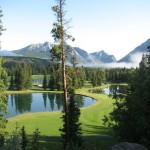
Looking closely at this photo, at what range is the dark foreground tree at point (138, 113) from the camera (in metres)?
24.1

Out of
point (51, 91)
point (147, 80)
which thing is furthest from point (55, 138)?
point (51, 91)

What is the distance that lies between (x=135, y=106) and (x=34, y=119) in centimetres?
5575

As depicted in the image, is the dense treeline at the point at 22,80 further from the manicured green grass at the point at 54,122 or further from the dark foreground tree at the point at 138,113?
the dark foreground tree at the point at 138,113

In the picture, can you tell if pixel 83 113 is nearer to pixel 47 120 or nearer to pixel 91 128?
pixel 47 120

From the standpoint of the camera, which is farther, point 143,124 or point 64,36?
point 64,36

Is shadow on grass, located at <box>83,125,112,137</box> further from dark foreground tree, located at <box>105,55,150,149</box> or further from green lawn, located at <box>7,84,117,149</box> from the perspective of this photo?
dark foreground tree, located at <box>105,55,150,149</box>

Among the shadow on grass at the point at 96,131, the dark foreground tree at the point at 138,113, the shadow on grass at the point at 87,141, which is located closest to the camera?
the dark foreground tree at the point at 138,113

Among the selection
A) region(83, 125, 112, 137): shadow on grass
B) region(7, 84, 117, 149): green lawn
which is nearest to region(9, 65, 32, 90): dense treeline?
region(7, 84, 117, 149): green lawn

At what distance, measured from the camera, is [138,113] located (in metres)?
24.9

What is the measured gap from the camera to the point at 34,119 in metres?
78.2

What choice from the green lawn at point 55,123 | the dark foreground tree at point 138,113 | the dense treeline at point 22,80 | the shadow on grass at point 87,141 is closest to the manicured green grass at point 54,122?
the green lawn at point 55,123

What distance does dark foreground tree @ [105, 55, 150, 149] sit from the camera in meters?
24.1

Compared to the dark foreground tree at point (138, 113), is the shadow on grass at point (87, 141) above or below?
below

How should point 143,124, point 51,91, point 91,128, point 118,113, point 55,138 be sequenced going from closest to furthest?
point 143,124 < point 118,113 < point 55,138 < point 91,128 < point 51,91
